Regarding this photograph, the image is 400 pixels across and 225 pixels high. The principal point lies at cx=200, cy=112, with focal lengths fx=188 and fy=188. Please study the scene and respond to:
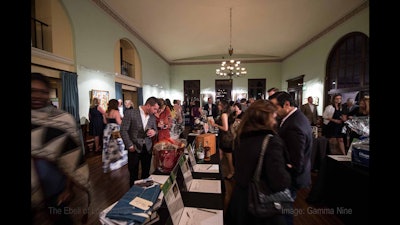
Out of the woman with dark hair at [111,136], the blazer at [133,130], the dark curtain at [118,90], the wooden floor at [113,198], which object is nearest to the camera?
the wooden floor at [113,198]

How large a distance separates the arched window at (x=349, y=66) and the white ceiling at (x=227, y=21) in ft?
2.85

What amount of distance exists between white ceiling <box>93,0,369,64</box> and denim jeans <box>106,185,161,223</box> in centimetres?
559

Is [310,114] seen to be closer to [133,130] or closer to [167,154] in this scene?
[133,130]

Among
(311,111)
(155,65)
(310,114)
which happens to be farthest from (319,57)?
(155,65)

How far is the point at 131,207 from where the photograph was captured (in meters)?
1.17

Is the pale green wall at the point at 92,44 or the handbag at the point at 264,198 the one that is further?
the pale green wall at the point at 92,44

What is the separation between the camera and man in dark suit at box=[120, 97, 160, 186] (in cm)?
274

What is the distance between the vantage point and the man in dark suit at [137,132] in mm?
2740

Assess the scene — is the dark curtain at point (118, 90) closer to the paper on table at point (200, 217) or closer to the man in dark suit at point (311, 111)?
the paper on table at point (200, 217)

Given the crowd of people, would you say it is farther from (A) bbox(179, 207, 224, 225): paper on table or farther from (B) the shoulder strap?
(A) bbox(179, 207, 224, 225): paper on table

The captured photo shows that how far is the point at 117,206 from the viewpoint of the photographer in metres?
1.19

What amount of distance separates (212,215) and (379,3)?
139 cm

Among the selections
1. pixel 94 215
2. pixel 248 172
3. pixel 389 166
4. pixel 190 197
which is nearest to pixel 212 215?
pixel 190 197

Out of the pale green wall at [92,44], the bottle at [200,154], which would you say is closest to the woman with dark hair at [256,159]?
the bottle at [200,154]
